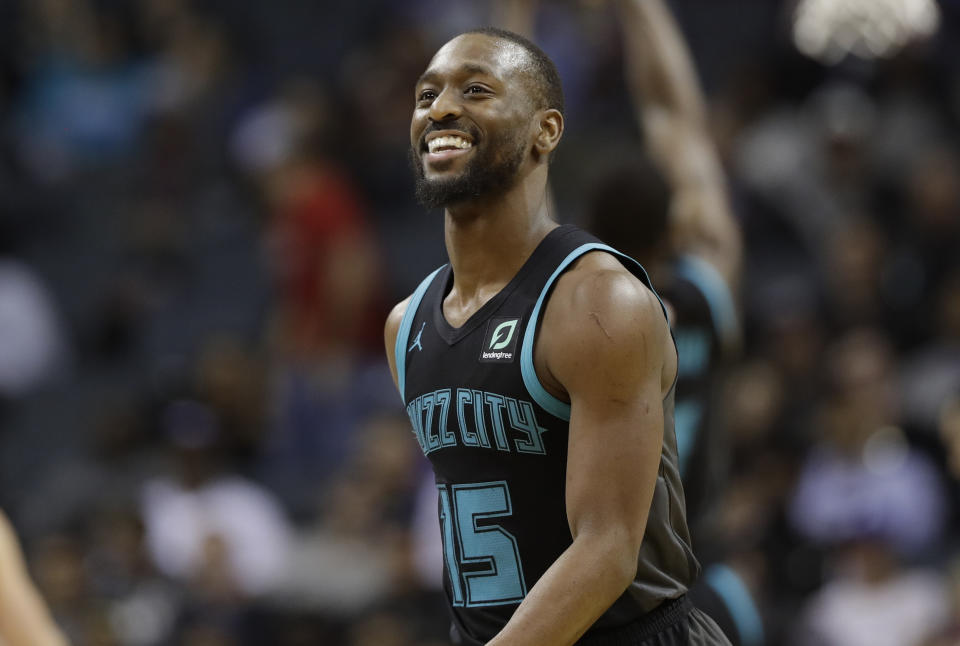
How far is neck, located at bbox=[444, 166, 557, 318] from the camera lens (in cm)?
374

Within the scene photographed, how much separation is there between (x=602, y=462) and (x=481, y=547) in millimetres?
484

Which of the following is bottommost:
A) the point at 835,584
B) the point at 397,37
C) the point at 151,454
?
the point at 835,584

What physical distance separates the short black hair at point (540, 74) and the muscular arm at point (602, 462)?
0.61m

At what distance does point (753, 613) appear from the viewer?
5.26m

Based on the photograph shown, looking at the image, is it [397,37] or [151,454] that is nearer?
[151,454]

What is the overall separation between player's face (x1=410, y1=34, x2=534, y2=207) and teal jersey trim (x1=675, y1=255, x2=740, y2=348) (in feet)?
5.48

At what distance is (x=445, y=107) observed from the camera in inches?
144

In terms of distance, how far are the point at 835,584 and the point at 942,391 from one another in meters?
1.46

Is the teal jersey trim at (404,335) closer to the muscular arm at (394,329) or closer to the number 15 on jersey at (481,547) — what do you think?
the muscular arm at (394,329)

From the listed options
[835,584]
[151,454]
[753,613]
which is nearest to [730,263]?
[753,613]

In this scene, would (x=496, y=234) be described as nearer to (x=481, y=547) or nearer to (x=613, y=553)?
(x=481, y=547)

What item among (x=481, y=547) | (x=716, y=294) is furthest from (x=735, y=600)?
(x=481, y=547)

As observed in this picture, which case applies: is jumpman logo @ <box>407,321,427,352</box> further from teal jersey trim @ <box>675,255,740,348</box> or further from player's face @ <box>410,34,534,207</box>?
teal jersey trim @ <box>675,255,740,348</box>

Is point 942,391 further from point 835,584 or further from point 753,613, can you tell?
point 753,613
